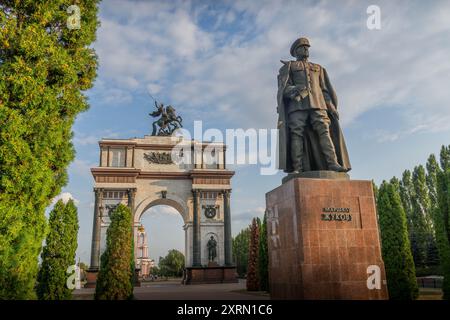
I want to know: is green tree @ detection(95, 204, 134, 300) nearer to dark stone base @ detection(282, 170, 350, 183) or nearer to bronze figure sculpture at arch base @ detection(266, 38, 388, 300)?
bronze figure sculpture at arch base @ detection(266, 38, 388, 300)

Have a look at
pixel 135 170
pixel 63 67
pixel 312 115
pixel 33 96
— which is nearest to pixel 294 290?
pixel 312 115

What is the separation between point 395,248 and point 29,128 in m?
13.1

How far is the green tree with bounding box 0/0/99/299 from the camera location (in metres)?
8.07

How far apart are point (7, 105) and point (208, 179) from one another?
78.8 ft

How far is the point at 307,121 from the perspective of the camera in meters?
8.55

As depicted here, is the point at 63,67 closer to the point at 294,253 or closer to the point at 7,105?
the point at 7,105

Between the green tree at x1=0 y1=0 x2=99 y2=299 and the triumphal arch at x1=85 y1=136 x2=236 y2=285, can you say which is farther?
the triumphal arch at x1=85 y1=136 x2=236 y2=285

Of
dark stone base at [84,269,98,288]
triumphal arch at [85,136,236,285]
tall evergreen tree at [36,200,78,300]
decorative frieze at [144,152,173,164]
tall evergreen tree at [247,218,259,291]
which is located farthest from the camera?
decorative frieze at [144,152,173,164]

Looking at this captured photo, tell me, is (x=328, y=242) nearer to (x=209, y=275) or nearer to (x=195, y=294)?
(x=195, y=294)

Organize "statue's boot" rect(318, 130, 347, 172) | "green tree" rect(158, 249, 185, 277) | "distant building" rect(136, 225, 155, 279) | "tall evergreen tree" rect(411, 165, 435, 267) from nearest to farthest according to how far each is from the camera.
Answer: "statue's boot" rect(318, 130, 347, 172), "tall evergreen tree" rect(411, 165, 435, 267), "green tree" rect(158, 249, 185, 277), "distant building" rect(136, 225, 155, 279)

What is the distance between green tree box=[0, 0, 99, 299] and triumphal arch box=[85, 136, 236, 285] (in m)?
20.1

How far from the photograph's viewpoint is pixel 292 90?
8.38 metres

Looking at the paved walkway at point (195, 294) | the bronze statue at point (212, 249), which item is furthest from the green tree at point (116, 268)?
the bronze statue at point (212, 249)

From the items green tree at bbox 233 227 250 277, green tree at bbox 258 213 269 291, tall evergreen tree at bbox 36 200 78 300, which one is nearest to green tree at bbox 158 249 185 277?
green tree at bbox 233 227 250 277
